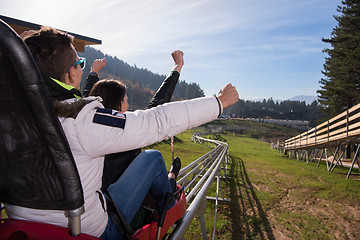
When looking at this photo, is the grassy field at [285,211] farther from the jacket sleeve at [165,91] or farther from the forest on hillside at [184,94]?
the forest on hillside at [184,94]

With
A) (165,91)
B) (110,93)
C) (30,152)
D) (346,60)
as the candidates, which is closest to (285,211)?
(165,91)

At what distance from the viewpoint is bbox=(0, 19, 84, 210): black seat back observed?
36.3 inches

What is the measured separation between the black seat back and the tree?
2299cm

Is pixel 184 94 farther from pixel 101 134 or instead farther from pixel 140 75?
pixel 101 134

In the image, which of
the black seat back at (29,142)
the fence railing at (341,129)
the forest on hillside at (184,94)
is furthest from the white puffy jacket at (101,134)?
the forest on hillside at (184,94)

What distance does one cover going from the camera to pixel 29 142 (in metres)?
1.08

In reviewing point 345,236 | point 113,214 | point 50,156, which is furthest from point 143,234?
point 345,236

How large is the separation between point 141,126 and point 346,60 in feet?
79.0

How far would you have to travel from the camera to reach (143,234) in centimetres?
177

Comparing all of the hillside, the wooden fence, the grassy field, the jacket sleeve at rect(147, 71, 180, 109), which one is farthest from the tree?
the hillside

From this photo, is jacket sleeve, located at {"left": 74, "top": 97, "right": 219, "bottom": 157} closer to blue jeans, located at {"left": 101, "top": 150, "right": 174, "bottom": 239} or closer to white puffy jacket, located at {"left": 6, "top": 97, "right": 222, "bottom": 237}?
white puffy jacket, located at {"left": 6, "top": 97, "right": 222, "bottom": 237}

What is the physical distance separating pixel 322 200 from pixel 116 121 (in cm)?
789

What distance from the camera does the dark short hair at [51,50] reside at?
1.31 metres

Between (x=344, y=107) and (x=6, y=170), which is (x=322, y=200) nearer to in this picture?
(x=6, y=170)
